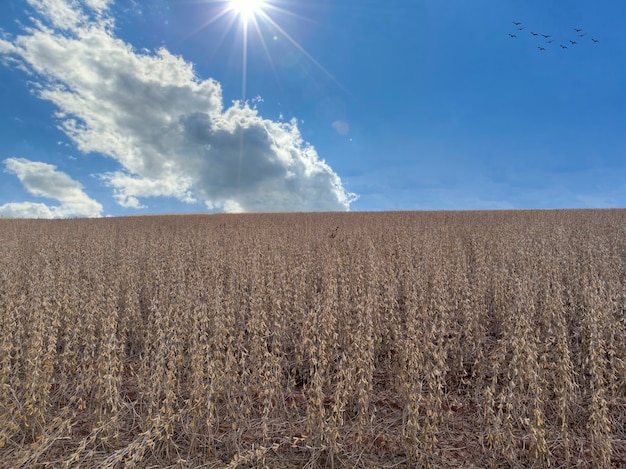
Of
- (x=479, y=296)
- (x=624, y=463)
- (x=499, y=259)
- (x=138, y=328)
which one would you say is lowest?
(x=624, y=463)

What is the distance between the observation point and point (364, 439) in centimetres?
315

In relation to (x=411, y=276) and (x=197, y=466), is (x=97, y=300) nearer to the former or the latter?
(x=197, y=466)

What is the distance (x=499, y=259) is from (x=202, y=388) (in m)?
8.00

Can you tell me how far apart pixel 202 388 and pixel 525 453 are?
9.59ft

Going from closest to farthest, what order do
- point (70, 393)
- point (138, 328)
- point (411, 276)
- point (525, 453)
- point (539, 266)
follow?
point (525, 453) < point (70, 393) < point (138, 328) < point (411, 276) < point (539, 266)

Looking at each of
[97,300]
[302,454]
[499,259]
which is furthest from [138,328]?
[499,259]

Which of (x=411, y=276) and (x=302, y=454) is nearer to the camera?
(x=302, y=454)

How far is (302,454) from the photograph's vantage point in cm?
303

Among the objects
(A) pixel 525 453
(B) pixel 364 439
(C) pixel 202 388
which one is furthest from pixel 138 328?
(A) pixel 525 453

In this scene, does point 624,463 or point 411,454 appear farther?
point 624,463

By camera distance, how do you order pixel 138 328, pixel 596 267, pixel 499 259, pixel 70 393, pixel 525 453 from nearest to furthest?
pixel 525 453
pixel 70 393
pixel 138 328
pixel 596 267
pixel 499 259

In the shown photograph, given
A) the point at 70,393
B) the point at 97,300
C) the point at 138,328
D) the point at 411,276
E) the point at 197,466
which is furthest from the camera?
the point at 411,276

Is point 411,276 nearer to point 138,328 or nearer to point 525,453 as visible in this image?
point 525,453

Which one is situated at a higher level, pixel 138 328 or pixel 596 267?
pixel 596 267
